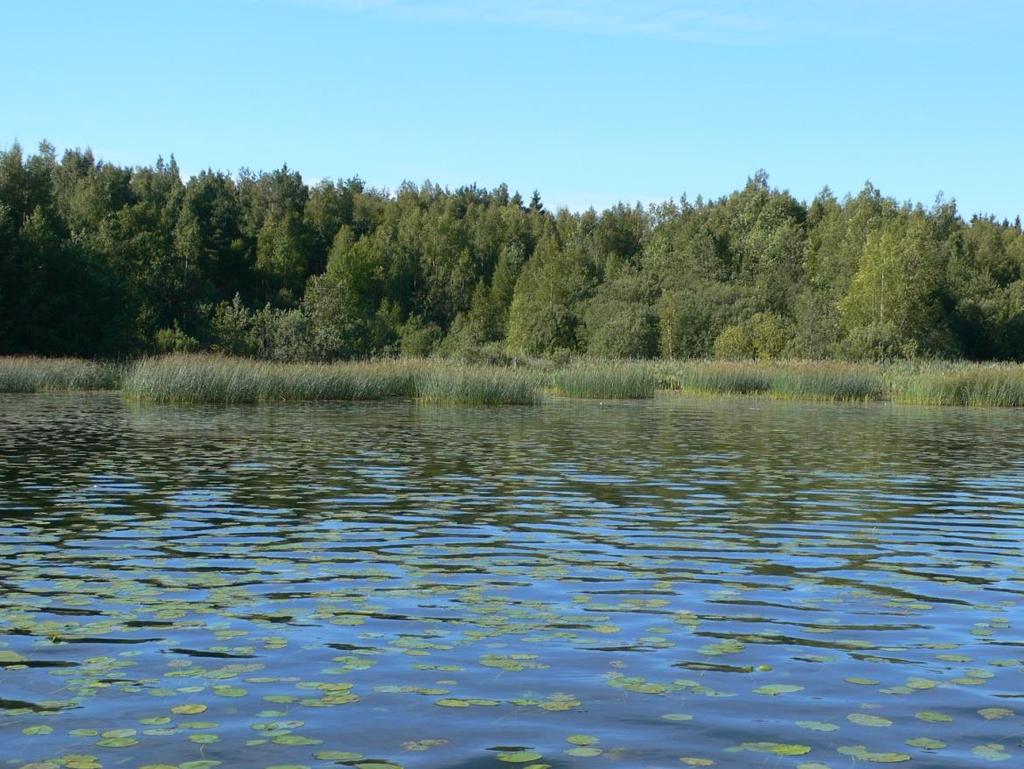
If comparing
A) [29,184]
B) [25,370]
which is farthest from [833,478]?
[29,184]

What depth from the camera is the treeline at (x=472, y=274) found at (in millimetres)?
56000

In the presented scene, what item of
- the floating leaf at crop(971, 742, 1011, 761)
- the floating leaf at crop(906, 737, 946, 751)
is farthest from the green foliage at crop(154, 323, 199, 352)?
the floating leaf at crop(971, 742, 1011, 761)

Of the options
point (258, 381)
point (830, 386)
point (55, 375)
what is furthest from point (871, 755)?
point (55, 375)

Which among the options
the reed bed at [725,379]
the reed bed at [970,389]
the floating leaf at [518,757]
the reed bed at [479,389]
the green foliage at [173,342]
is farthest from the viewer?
the green foliage at [173,342]

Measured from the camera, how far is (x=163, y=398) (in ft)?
107

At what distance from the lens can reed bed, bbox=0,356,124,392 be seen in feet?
126

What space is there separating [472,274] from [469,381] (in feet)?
249

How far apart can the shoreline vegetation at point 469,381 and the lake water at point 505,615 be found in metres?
16.1

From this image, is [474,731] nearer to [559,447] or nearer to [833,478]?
[833,478]

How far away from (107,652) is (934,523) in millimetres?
8604

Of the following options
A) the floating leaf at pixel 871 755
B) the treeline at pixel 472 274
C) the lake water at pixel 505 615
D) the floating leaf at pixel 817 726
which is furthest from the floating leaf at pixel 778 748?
the treeline at pixel 472 274

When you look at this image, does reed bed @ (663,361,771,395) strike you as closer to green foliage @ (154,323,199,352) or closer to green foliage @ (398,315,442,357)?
green foliage @ (154,323,199,352)

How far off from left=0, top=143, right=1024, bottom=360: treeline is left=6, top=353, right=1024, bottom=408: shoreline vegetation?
474 inches

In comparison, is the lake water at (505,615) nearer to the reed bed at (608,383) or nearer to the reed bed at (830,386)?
the reed bed at (608,383)
